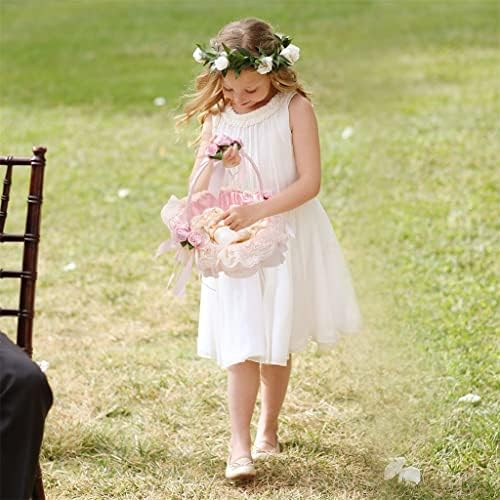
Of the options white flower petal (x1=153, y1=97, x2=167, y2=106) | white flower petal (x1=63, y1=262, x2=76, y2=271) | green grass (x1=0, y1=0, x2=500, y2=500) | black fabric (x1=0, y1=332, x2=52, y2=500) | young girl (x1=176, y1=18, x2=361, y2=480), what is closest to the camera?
black fabric (x1=0, y1=332, x2=52, y2=500)

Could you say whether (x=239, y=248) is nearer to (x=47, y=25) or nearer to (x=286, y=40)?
(x=286, y=40)

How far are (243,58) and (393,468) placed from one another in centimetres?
125

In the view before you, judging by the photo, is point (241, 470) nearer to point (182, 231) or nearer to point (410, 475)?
point (410, 475)

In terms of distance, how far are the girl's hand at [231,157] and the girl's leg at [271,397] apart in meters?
0.69

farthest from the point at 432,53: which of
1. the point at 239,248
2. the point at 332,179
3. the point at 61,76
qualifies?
the point at 239,248

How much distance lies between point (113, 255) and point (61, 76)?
212 inches

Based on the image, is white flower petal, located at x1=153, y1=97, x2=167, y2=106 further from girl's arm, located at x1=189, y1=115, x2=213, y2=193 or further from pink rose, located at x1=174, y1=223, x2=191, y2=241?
pink rose, located at x1=174, y1=223, x2=191, y2=241

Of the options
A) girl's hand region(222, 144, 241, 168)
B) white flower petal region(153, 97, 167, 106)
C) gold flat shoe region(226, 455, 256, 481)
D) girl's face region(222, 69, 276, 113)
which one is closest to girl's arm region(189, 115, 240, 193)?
girl's hand region(222, 144, 241, 168)

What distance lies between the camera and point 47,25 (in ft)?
46.8

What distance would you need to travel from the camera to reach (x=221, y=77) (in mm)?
3398

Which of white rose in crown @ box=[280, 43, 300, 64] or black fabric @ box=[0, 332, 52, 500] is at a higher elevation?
white rose in crown @ box=[280, 43, 300, 64]

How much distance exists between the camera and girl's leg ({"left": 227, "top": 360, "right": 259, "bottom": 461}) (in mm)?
3424

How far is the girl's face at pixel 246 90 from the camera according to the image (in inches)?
130

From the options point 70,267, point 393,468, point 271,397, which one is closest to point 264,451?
point 271,397
